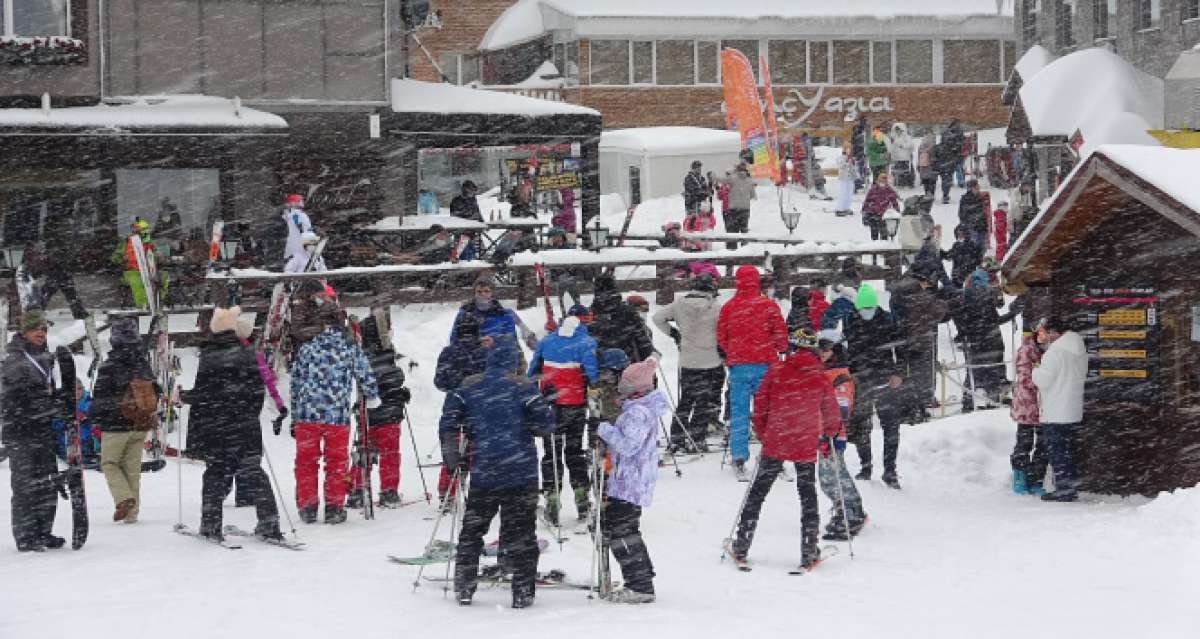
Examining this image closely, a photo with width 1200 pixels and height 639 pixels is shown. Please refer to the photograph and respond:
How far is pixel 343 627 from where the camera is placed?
8.92 meters

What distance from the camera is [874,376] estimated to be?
540 inches

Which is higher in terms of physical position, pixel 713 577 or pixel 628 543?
pixel 628 543

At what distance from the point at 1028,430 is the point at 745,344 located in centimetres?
244

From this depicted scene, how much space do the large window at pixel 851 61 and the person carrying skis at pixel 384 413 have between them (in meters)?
36.0

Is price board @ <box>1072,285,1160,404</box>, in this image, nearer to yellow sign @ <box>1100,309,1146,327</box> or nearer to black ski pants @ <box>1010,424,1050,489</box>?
yellow sign @ <box>1100,309,1146,327</box>

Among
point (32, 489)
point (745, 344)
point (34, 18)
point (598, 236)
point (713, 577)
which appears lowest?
point (713, 577)

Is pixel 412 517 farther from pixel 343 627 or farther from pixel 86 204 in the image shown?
pixel 86 204

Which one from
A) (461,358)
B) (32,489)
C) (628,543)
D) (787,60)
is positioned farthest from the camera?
(787,60)

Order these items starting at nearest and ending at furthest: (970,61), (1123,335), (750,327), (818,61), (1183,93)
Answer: (1123,335)
(750,327)
(1183,93)
(818,61)
(970,61)

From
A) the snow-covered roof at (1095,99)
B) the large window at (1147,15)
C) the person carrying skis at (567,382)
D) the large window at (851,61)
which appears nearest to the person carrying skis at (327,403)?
the person carrying skis at (567,382)

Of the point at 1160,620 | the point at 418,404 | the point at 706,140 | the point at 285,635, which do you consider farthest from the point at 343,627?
the point at 706,140

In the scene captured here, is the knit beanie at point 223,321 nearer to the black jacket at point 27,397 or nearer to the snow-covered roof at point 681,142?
the black jacket at point 27,397

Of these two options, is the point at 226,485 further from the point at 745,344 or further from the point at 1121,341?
the point at 1121,341

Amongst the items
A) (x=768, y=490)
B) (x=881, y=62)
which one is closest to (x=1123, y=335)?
(x=768, y=490)
